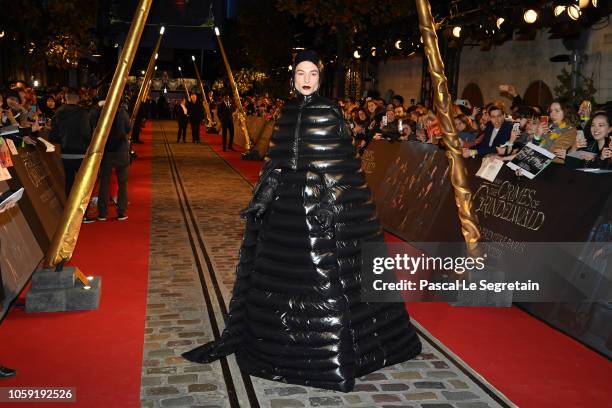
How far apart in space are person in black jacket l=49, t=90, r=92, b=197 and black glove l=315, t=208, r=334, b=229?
22.9 feet

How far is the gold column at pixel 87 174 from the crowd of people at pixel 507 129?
341cm

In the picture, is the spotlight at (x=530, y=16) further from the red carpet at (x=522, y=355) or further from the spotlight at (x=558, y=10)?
the red carpet at (x=522, y=355)

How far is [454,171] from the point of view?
7289mm

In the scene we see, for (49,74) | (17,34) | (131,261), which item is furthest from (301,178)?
(49,74)

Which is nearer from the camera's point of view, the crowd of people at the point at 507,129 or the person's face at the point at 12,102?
the crowd of people at the point at 507,129

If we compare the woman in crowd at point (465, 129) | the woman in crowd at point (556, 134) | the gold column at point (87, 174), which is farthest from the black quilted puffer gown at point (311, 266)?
the woman in crowd at point (465, 129)

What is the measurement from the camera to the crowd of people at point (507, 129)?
278 inches

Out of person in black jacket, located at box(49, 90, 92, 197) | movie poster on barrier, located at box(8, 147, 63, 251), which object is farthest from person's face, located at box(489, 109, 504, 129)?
movie poster on barrier, located at box(8, 147, 63, 251)

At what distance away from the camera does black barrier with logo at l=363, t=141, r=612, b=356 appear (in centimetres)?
621

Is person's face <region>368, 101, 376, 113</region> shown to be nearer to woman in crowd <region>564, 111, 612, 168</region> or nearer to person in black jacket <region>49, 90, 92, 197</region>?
person in black jacket <region>49, 90, 92, 197</region>

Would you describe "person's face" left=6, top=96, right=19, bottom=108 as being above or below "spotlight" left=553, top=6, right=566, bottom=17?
below

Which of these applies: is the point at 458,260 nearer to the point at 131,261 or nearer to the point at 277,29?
the point at 131,261

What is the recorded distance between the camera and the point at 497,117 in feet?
31.8

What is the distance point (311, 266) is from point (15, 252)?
4111 mm
